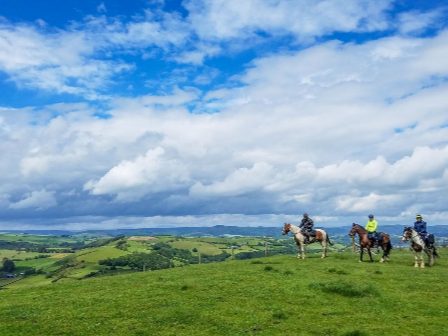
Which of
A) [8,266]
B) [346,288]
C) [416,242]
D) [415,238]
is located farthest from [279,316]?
[8,266]

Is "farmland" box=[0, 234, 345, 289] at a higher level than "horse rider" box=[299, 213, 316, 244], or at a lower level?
lower

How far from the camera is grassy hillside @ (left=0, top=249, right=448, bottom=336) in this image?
16.0 m

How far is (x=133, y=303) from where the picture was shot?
2033 cm

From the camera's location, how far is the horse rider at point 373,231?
1384 inches

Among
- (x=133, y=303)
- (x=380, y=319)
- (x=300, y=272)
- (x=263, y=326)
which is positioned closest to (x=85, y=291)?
(x=133, y=303)

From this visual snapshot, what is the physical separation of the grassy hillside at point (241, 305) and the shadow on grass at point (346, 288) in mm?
56

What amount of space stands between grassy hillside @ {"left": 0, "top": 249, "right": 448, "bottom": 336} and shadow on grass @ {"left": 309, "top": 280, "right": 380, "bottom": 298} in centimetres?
6

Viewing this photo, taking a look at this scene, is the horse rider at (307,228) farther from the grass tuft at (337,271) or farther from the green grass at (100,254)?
the green grass at (100,254)

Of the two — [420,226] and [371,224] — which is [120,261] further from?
[420,226]

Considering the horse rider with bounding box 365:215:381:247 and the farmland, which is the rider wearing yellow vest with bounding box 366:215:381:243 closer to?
the horse rider with bounding box 365:215:381:247

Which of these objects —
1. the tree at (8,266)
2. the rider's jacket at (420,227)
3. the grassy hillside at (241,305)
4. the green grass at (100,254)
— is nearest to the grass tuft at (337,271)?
the grassy hillside at (241,305)

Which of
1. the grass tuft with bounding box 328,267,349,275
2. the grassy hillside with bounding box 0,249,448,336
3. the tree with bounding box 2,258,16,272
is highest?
the grass tuft with bounding box 328,267,349,275

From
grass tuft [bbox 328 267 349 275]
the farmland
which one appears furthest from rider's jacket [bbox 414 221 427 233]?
the farmland

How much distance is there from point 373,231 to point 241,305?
22.3 metres
